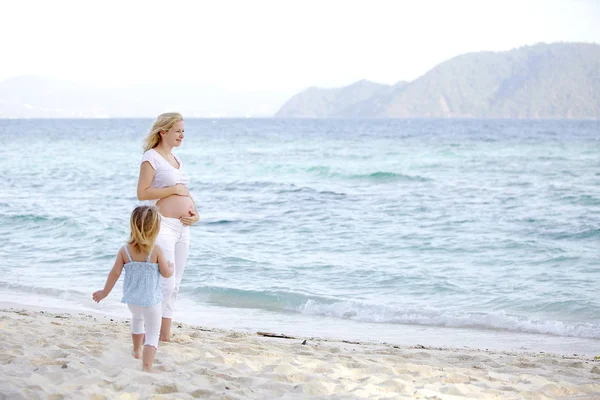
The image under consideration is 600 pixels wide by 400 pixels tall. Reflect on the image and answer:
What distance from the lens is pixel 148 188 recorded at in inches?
194

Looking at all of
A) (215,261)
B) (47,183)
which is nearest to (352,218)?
(215,261)

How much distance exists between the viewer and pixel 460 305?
848cm

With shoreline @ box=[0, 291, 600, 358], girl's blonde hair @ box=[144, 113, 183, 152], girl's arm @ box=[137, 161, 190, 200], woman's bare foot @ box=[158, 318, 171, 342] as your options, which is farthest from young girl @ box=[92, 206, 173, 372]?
shoreline @ box=[0, 291, 600, 358]

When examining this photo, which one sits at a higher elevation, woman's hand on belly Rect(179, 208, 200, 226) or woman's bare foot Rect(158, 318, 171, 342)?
woman's hand on belly Rect(179, 208, 200, 226)

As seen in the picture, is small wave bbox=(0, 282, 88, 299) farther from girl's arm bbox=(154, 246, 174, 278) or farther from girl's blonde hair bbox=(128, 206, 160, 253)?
girl's blonde hair bbox=(128, 206, 160, 253)

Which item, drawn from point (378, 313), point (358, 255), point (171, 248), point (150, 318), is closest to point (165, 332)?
point (171, 248)

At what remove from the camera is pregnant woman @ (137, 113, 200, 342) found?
193 inches

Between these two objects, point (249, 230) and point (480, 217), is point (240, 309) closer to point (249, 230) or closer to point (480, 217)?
point (249, 230)

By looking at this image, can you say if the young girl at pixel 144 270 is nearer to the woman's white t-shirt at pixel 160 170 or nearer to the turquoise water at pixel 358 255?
the woman's white t-shirt at pixel 160 170

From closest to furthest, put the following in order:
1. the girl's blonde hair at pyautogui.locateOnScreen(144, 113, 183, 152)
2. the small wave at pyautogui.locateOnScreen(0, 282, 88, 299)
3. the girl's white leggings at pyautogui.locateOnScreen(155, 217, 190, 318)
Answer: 1. the girl's white leggings at pyautogui.locateOnScreen(155, 217, 190, 318)
2. the girl's blonde hair at pyautogui.locateOnScreen(144, 113, 183, 152)
3. the small wave at pyautogui.locateOnScreen(0, 282, 88, 299)

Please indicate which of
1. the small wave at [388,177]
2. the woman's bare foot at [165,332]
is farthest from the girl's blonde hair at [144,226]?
the small wave at [388,177]

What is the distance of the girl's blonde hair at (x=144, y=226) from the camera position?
14.1ft

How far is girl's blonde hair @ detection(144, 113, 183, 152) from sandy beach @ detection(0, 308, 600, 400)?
1.54 meters

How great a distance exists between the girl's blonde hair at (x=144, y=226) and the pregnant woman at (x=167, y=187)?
18.8 inches
